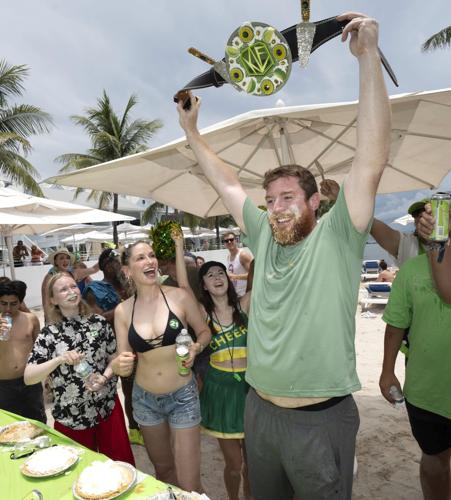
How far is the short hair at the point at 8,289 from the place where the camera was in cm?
329

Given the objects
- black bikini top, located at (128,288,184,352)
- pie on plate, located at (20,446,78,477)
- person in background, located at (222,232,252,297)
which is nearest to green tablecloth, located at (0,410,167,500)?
pie on plate, located at (20,446,78,477)

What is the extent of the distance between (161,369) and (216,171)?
143 centimetres

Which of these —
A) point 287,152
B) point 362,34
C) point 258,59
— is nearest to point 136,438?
point 287,152

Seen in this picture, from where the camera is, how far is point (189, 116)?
6.98 ft

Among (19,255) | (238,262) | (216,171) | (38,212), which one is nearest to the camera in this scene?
(216,171)

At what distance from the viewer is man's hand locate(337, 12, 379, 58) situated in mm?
1387

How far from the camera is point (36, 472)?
172 cm

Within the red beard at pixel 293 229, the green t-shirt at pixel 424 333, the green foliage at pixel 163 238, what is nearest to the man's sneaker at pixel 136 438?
the green foliage at pixel 163 238

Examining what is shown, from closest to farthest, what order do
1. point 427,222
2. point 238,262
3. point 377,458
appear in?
point 427,222, point 377,458, point 238,262

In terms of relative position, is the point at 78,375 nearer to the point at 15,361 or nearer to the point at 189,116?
the point at 15,361

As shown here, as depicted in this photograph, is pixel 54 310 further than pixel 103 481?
Yes

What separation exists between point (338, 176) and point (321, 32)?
2.89m

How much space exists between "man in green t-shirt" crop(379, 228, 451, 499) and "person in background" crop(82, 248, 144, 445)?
260 cm

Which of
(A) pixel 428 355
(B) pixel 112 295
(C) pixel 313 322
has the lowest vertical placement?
(A) pixel 428 355
